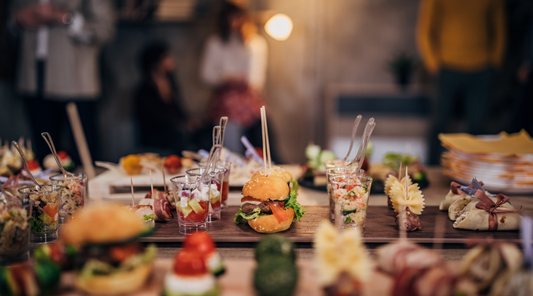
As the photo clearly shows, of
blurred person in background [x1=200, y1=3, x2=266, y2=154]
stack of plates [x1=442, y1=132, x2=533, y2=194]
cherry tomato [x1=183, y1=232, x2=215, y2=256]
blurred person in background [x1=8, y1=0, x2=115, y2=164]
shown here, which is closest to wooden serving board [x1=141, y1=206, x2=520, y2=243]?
cherry tomato [x1=183, y1=232, x2=215, y2=256]

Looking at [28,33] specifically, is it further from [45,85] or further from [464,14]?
[464,14]

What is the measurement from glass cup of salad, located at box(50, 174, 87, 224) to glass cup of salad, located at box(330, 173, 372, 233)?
895mm

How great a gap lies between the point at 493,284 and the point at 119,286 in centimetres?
84

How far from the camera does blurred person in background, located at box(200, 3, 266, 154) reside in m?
4.72

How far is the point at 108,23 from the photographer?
3.62 meters

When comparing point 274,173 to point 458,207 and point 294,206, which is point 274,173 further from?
A: point 458,207

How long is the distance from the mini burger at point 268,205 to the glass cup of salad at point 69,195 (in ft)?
1.91

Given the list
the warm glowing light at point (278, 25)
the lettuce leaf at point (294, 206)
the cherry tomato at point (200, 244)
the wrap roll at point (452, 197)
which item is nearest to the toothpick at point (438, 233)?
the wrap roll at point (452, 197)

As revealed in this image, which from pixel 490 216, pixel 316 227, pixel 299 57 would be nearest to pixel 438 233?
pixel 490 216

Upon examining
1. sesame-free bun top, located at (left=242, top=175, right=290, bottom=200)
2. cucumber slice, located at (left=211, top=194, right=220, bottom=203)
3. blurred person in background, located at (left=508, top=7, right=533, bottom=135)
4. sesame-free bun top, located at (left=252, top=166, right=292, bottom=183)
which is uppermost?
blurred person in background, located at (left=508, top=7, right=533, bottom=135)

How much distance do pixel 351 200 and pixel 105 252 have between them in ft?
2.51

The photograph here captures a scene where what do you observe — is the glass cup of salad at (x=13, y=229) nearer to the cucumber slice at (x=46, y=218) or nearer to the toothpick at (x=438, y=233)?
the cucumber slice at (x=46, y=218)

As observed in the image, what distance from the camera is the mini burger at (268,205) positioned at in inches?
52.1

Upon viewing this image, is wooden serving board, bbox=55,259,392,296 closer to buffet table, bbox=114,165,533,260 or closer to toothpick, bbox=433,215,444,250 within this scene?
buffet table, bbox=114,165,533,260
